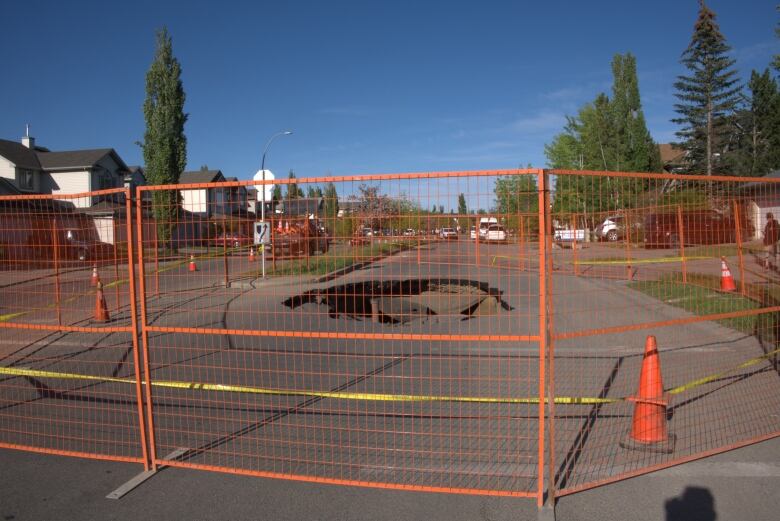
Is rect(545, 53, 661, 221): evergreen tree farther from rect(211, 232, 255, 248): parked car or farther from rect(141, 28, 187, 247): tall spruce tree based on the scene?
rect(211, 232, 255, 248): parked car

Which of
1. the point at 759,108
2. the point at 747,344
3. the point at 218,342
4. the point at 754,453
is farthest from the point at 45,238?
the point at 759,108

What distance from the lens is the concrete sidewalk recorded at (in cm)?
382

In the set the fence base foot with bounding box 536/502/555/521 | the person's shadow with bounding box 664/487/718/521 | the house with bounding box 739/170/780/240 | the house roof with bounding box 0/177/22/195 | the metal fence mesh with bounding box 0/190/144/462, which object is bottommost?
the person's shadow with bounding box 664/487/718/521

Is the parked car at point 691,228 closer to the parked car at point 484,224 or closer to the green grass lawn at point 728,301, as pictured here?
the green grass lawn at point 728,301

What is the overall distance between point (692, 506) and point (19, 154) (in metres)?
54.0

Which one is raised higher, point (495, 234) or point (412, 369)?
point (495, 234)

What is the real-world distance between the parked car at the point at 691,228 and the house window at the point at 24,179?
49.5 meters

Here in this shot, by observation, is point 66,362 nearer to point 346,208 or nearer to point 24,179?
point 346,208

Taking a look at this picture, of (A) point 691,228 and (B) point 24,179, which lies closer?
(A) point 691,228

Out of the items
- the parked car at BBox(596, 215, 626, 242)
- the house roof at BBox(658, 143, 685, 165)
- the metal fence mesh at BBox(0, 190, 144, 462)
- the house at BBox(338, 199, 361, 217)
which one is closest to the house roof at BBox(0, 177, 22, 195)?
the metal fence mesh at BBox(0, 190, 144, 462)

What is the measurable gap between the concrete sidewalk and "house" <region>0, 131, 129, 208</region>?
4743 centimetres

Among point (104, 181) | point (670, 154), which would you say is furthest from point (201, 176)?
point (670, 154)

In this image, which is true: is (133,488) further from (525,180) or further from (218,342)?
(218,342)

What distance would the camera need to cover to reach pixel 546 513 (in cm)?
379
